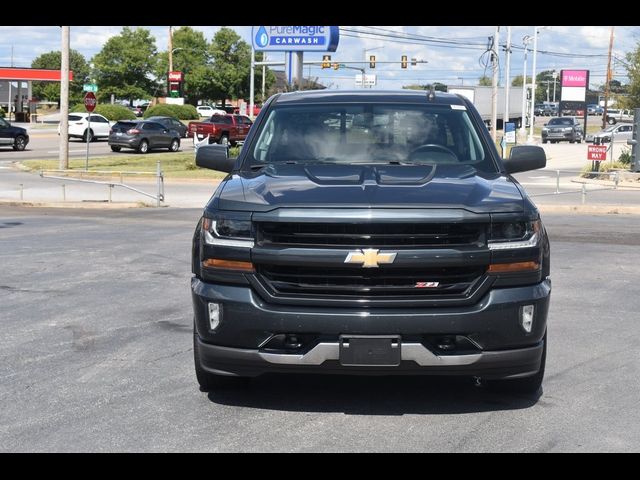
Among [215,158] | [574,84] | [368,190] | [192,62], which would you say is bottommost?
[368,190]

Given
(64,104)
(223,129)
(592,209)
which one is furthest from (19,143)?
(592,209)

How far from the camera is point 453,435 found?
542cm

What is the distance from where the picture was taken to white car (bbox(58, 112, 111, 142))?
174 feet

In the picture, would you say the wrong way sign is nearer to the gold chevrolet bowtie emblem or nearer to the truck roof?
the truck roof

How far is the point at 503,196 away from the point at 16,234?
39.0 ft

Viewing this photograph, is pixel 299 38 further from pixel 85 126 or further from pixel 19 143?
pixel 19 143

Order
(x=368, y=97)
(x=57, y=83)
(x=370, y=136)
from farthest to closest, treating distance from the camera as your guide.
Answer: (x=57, y=83), (x=368, y=97), (x=370, y=136)

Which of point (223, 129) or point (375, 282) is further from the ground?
point (223, 129)

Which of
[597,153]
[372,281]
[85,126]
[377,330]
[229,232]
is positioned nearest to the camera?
[377,330]

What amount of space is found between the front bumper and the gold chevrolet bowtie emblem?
258mm

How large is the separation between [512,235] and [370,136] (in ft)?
5.76

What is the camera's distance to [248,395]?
624 cm

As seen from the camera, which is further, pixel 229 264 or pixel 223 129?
pixel 223 129

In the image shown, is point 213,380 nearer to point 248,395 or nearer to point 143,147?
point 248,395
